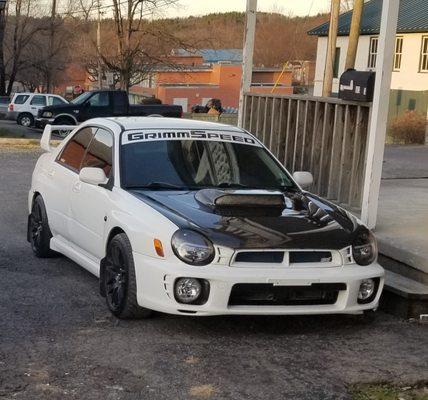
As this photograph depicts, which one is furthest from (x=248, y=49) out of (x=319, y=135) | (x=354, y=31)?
(x=354, y=31)

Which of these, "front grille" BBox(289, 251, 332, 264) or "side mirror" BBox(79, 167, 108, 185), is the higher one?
"side mirror" BBox(79, 167, 108, 185)

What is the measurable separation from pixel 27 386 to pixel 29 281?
2.49 m

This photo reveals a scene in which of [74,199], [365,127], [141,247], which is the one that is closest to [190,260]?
[141,247]

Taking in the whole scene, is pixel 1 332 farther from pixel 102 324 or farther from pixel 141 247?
pixel 141 247

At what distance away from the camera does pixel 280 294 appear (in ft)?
16.6

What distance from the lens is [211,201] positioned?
550 centimetres

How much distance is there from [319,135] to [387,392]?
4.91 metres

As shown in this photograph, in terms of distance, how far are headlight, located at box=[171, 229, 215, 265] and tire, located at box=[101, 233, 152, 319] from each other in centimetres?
45

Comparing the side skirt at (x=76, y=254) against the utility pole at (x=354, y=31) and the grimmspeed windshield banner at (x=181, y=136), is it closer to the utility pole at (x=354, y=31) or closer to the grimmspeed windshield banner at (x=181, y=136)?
the grimmspeed windshield banner at (x=181, y=136)

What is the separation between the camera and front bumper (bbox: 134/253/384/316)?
4.93 metres

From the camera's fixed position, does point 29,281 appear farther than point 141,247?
Yes

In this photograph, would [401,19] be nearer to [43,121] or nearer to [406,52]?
[406,52]

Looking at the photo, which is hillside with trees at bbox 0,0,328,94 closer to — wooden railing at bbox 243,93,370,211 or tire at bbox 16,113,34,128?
tire at bbox 16,113,34,128

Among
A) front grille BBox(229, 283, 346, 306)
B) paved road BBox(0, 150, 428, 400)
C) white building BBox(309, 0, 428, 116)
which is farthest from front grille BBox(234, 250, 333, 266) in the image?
white building BBox(309, 0, 428, 116)
